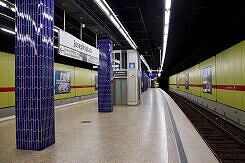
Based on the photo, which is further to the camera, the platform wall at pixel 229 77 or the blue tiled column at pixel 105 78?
the blue tiled column at pixel 105 78

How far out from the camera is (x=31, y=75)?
10.5 feet

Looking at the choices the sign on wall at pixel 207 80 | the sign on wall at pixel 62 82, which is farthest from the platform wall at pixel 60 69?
the sign on wall at pixel 207 80

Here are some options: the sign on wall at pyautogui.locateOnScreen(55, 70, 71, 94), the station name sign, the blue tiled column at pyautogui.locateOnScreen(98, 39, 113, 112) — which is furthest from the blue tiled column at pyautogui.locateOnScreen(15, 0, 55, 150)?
the sign on wall at pyautogui.locateOnScreen(55, 70, 71, 94)

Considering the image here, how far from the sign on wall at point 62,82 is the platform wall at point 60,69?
0.25 metres

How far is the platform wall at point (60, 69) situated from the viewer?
6590mm

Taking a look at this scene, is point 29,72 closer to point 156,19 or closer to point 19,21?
point 19,21

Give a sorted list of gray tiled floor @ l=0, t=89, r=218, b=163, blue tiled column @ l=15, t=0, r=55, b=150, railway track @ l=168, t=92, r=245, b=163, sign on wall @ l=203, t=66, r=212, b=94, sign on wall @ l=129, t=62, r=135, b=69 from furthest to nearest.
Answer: sign on wall @ l=129, t=62, r=135, b=69 < sign on wall @ l=203, t=66, r=212, b=94 < railway track @ l=168, t=92, r=245, b=163 < blue tiled column @ l=15, t=0, r=55, b=150 < gray tiled floor @ l=0, t=89, r=218, b=163

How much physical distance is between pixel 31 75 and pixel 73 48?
1.85m

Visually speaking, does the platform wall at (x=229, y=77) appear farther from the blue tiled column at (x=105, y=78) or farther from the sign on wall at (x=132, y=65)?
the blue tiled column at (x=105, y=78)

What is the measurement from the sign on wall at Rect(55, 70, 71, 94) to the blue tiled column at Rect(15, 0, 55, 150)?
6.75 metres

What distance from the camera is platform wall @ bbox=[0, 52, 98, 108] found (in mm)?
6590

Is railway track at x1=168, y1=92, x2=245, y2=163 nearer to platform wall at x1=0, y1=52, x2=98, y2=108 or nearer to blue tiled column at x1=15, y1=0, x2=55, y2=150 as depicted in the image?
blue tiled column at x1=15, y1=0, x2=55, y2=150

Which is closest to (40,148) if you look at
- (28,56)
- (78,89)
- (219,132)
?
(28,56)

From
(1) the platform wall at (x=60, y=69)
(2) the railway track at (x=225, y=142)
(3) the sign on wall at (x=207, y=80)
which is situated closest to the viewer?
(2) the railway track at (x=225, y=142)
